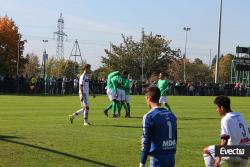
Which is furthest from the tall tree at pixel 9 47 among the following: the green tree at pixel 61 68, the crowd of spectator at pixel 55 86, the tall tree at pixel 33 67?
the tall tree at pixel 33 67

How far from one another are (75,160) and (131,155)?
1491mm

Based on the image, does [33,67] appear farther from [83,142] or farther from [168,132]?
[168,132]

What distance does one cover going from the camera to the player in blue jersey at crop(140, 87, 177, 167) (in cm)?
747

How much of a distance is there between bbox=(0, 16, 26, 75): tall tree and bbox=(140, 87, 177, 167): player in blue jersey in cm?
5905

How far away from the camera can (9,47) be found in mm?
67312

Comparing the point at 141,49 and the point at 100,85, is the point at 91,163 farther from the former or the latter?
the point at 141,49

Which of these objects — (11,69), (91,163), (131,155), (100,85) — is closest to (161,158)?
(91,163)

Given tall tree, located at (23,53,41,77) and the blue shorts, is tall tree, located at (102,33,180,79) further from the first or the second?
the blue shorts

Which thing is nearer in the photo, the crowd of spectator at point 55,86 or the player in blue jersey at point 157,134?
the player in blue jersey at point 157,134

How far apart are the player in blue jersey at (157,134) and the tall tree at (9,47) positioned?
5905 cm

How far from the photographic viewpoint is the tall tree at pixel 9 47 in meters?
66.1

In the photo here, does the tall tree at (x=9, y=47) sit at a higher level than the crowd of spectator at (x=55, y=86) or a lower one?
higher

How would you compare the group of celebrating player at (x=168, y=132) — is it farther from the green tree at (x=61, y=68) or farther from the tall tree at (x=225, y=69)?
the tall tree at (x=225, y=69)

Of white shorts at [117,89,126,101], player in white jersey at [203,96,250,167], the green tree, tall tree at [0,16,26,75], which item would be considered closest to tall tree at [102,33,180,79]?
the green tree
